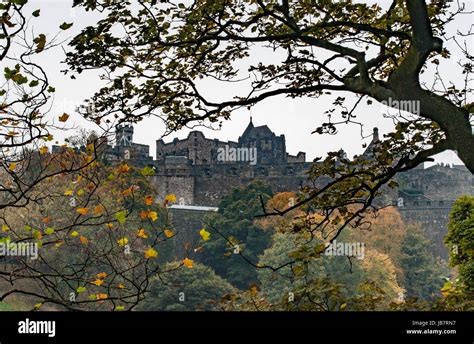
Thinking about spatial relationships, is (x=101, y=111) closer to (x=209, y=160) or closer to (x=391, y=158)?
(x=391, y=158)

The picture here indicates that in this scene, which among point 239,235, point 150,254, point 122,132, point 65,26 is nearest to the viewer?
point 65,26

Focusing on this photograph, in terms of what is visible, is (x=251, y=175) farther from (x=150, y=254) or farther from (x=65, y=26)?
(x=65, y=26)

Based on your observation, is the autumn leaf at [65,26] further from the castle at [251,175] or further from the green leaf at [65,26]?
the castle at [251,175]

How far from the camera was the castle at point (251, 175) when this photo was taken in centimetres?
5500

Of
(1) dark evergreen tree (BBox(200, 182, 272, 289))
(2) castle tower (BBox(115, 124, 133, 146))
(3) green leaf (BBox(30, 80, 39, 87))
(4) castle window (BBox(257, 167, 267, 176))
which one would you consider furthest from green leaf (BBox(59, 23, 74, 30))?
(4) castle window (BBox(257, 167, 267, 176))

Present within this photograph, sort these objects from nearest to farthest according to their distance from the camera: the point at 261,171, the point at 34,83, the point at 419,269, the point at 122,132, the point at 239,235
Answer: the point at 34,83 < the point at 122,132 < the point at 239,235 < the point at 419,269 < the point at 261,171

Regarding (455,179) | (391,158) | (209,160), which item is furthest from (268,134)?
(391,158)

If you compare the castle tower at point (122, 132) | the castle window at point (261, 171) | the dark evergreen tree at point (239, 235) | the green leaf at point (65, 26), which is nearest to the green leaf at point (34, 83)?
the green leaf at point (65, 26)

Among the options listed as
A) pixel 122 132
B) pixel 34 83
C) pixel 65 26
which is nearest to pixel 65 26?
pixel 65 26

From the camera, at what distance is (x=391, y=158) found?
7258 mm

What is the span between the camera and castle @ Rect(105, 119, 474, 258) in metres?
55.0

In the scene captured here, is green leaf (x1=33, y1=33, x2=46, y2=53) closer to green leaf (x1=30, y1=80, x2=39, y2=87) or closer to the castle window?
green leaf (x1=30, y1=80, x2=39, y2=87)

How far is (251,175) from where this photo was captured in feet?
184
